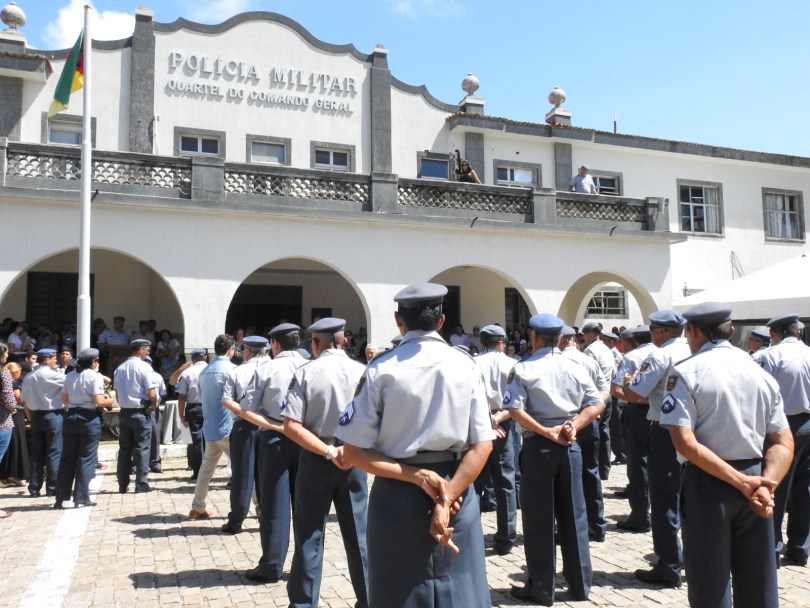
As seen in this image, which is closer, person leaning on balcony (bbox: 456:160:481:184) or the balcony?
the balcony

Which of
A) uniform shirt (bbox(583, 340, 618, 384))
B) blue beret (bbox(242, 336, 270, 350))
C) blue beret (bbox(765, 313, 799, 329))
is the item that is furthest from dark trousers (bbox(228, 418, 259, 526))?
blue beret (bbox(765, 313, 799, 329))

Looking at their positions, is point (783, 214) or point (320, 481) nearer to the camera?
point (320, 481)

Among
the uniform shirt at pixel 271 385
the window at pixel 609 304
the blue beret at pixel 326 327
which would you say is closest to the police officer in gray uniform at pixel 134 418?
the uniform shirt at pixel 271 385

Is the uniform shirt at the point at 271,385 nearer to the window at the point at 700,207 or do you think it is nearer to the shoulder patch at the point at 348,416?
the shoulder patch at the point at 348,416

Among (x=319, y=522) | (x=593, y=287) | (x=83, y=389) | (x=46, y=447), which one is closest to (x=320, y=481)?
(x=319, y=522)

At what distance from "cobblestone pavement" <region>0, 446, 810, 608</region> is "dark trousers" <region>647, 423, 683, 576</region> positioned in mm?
270

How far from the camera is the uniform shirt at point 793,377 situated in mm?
6000

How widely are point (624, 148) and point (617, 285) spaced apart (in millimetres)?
3999

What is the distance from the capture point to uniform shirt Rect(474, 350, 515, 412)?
777 centimetres

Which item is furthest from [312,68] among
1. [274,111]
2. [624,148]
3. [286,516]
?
[286,516]

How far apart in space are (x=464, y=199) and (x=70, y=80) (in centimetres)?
843

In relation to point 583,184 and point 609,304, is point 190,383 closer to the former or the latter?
point 583,184

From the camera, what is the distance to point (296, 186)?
14914 mm

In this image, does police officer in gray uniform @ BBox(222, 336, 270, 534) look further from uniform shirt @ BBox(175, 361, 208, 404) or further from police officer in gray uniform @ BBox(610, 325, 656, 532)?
police officer in gray uniform @ BBox(610, 325, 656, 532)
